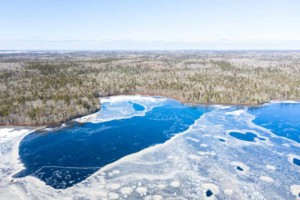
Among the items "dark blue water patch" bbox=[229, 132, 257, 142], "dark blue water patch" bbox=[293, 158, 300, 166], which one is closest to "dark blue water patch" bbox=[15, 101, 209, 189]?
"dark blue water patch" bbox=[229, 132, 257, 142]

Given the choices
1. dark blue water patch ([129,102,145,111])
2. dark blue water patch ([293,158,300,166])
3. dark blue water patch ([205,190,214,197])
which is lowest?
dark blue water patch ([129,102,145,111])

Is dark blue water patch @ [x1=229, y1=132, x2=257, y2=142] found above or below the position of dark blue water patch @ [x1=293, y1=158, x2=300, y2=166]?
below

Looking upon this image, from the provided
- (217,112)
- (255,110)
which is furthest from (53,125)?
(255,110)

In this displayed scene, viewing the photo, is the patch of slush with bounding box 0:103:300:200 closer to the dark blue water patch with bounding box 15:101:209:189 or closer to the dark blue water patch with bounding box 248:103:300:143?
the dark blue water patch with bounding box 15:101:209:189

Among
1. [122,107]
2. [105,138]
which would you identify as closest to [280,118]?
[122,107]

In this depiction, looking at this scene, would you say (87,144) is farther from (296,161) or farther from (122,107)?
(296,161)

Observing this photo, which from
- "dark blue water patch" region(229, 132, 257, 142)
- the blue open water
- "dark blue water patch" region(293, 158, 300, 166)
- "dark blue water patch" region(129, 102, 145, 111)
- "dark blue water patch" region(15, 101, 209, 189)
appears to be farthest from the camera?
"dark blue water patch" region(129, 102, 145, 111)

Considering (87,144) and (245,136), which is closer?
(87,144)
